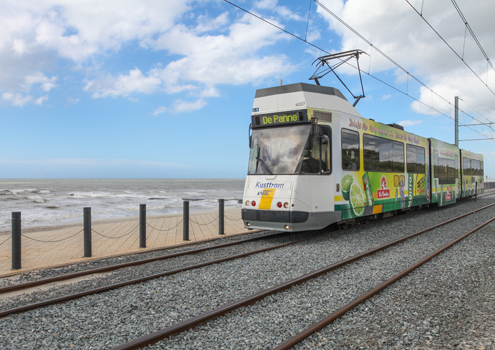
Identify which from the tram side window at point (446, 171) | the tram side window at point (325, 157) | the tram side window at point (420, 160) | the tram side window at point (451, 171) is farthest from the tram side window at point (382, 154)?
the tram side window at point (451, 171)

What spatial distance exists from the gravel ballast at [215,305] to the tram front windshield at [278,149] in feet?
7.08

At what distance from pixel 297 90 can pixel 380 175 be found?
4.01 metres

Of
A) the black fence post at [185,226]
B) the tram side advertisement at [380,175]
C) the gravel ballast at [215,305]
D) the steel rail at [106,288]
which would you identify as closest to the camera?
the gravel ballast at [215,305]

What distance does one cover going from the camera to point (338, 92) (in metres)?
9.19

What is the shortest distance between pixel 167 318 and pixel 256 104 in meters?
6.35

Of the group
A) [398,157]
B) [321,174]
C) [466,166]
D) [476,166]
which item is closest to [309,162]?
[321,174]

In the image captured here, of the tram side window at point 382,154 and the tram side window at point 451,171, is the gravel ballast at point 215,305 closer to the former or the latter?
the tram side window at point 382,154

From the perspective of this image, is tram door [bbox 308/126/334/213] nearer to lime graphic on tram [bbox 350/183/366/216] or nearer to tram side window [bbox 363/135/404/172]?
lime graphic on tram [bbox 350/183/366/216]

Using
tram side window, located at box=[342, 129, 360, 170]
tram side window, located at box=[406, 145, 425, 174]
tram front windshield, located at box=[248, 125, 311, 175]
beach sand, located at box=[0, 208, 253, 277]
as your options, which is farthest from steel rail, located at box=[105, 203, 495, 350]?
tram side window, located at box=[406, 145, 425, 174]

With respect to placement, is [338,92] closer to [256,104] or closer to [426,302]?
[256,104]

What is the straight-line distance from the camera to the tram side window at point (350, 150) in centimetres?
892

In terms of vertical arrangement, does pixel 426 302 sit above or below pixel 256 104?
below

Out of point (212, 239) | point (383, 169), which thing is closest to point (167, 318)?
point (212, 239)

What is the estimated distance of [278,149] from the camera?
846cm
